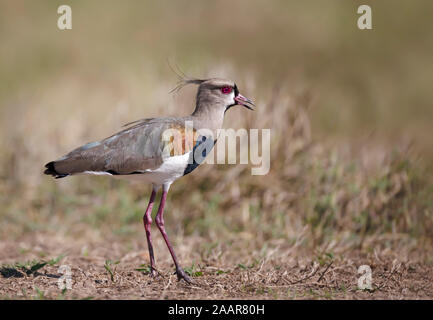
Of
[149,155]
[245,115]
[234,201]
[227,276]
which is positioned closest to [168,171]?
[149,155]

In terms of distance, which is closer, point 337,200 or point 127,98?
point 337,200

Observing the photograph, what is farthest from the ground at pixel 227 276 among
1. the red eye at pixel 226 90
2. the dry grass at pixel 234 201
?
the red eye at pixel 226 90

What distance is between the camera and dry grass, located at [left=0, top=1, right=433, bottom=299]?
495 cm

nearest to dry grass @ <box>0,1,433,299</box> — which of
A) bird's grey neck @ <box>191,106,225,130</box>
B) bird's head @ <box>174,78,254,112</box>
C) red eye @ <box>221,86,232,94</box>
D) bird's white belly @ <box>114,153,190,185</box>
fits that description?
bird's white belly @ <box>114,153,190,185</box>

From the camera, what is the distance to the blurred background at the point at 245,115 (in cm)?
704

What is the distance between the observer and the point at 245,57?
1380 cm

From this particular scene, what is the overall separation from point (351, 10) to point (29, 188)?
944 cm

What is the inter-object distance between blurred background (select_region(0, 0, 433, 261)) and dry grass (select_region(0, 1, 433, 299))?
0.03 metres

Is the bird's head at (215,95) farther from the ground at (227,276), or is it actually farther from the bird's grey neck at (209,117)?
the ground at (227,276)

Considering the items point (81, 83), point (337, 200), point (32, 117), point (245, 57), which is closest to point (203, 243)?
point (337, 200)

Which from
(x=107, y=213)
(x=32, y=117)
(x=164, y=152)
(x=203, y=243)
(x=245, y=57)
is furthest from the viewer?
(x=245, y=57)

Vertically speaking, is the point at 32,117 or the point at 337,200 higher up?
the point at 32,117
